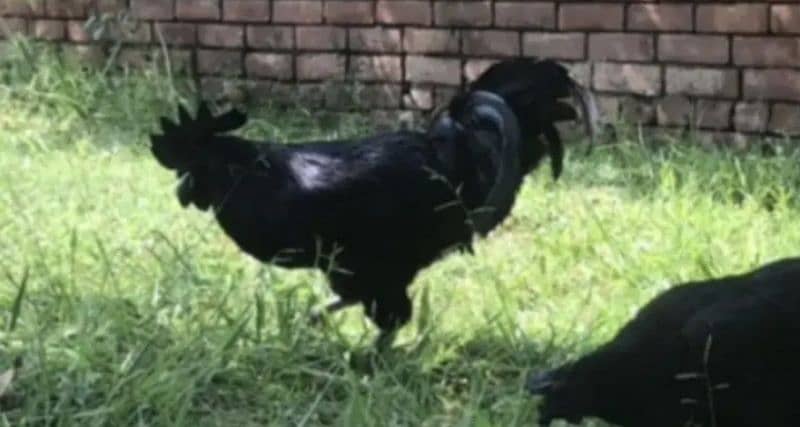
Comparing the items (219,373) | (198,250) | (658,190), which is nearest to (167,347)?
(219,373)

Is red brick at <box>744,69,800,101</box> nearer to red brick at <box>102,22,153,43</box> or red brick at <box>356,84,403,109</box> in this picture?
red brick at <box>356,84,403,109</box>

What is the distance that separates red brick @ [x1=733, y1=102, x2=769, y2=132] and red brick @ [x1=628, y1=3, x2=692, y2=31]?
1.36 feet

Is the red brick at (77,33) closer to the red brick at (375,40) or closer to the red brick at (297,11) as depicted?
the red brick at (297,11)

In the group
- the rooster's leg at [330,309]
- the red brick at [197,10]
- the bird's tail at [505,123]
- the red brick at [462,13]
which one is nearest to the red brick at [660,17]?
the red brick at [462,13]

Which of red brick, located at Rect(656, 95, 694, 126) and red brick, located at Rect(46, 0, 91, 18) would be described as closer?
red brick, located at Rect(656, 95, 694, 126)

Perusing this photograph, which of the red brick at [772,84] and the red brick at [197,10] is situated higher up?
the red brick at [197,10]

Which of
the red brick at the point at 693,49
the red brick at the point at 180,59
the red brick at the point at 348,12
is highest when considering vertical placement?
the red brick at the point at 348,12

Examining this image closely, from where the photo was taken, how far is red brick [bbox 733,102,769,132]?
21.0 feet

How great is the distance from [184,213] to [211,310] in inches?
57.4

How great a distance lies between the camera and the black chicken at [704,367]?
279cm

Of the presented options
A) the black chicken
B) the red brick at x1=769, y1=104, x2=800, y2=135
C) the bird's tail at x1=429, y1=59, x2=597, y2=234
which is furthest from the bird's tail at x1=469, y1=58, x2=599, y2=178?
the red brick at x1=769, y1=104, x2=800, y2=135

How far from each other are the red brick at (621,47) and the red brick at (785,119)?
610 millimetres

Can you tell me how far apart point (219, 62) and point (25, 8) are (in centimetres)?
123

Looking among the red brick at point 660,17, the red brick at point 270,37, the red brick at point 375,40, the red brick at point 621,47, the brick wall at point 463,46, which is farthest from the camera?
the red brick at point 270,37
